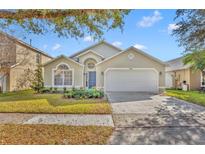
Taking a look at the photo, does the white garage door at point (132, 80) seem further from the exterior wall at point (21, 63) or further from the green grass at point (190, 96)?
the exterior wall at point (21, 63)

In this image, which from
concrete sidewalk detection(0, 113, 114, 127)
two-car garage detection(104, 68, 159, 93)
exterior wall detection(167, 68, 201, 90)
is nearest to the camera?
concrete sidewalk detection(0, 113, 114, 127)

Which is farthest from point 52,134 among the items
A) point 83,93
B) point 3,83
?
point 3,83

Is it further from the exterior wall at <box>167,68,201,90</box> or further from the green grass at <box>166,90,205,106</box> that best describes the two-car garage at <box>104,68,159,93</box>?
the exterior wall at <box>167,68,201,90</box>

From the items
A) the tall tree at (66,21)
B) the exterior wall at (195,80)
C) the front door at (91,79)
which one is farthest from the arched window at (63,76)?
the exterior wall at (195,80)

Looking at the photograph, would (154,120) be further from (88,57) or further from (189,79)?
(189,79)

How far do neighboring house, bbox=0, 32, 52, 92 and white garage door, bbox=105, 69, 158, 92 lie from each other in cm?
180

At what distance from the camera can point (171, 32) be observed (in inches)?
225

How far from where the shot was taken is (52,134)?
4.68 m

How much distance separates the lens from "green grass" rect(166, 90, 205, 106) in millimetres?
6180

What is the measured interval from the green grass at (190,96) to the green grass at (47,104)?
1.99 meters

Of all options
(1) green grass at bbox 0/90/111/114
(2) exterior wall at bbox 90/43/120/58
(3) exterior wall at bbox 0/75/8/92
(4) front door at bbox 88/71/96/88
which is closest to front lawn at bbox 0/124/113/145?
(1) green grass at bbox 0/90/111/114

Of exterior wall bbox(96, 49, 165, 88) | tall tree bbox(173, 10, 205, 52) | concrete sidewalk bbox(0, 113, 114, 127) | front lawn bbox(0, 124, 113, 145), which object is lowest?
front lawn bbox(0, 124, 113, 145)
